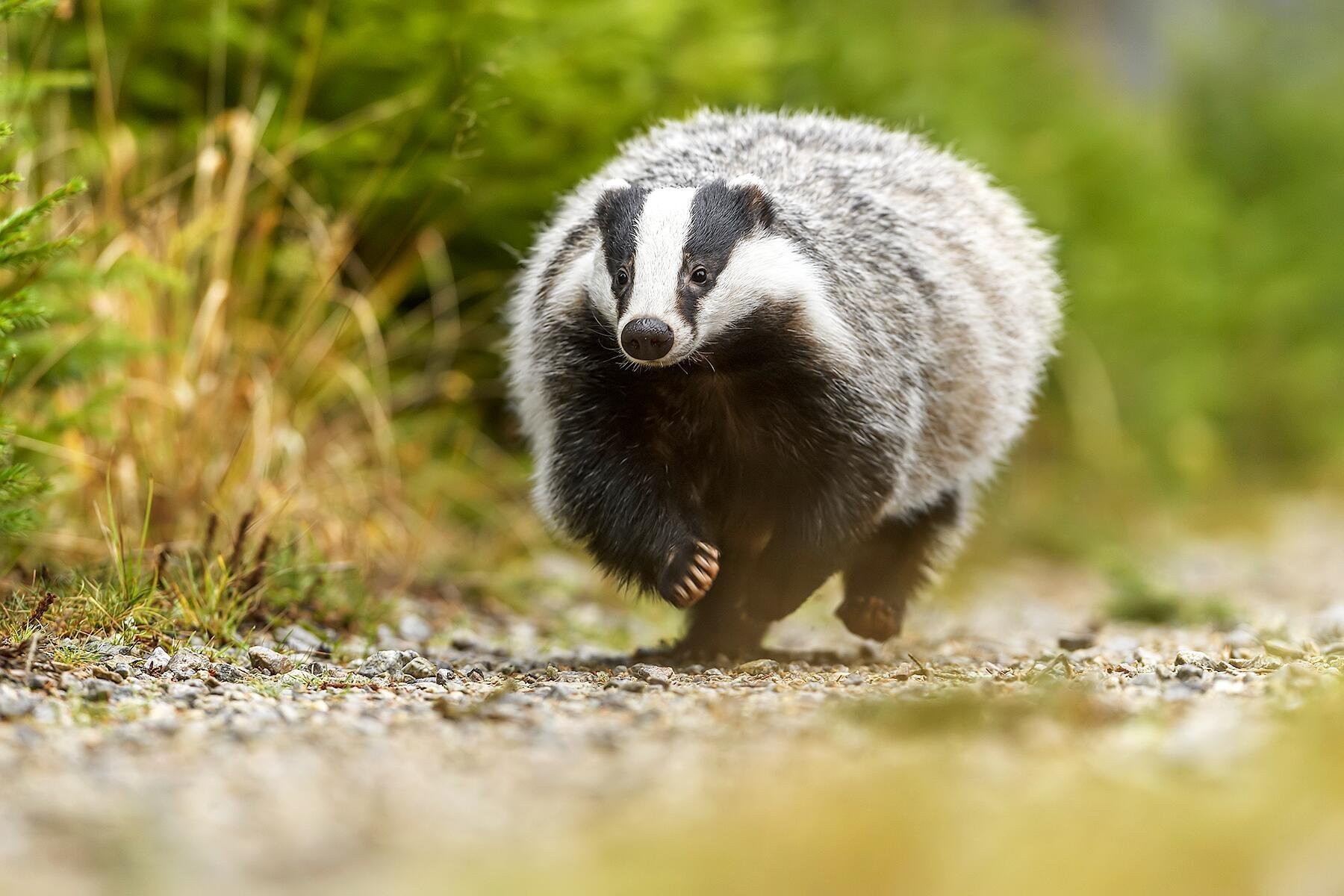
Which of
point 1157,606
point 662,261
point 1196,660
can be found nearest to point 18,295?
point 662,261

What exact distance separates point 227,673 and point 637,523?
1.40 meters

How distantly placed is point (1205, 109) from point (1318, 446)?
5231 mm

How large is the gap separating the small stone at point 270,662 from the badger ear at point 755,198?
2091mm

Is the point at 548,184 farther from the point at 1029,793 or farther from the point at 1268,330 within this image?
the point at 1268,330

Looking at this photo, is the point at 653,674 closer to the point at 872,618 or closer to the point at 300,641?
the point at 300,641

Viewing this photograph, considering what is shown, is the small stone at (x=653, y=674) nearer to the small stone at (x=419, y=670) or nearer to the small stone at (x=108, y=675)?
the small stone at (x=419, y=670)

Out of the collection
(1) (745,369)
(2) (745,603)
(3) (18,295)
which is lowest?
(2) (745,603)

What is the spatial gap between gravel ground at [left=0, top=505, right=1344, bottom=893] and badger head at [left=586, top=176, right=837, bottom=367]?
3.70 ft

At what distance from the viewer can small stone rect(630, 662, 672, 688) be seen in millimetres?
4500

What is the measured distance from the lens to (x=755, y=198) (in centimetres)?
516

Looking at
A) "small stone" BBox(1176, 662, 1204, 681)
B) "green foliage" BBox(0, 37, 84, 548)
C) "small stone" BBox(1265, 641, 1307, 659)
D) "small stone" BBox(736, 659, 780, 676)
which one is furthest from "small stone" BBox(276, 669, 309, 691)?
"small stone" BBox(1265, 641, 1307, 659)

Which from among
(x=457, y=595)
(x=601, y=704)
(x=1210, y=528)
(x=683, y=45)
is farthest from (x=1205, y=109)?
(x=601, y=704)

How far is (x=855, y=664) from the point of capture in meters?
5.39

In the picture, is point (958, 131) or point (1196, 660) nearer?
point (1196, 660)
